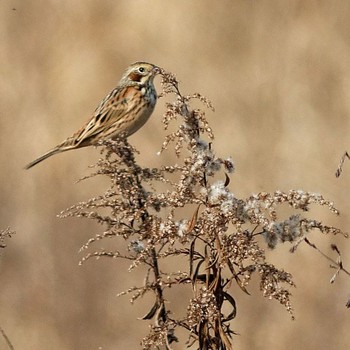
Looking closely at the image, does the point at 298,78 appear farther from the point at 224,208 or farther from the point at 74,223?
the point at 224,208

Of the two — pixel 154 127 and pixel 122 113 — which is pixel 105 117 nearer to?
pixel 122 113

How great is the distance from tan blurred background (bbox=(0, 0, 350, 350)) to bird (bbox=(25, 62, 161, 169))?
270 cm

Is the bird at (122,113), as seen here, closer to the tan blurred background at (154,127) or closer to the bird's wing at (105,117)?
the bird's wing at (105,117)

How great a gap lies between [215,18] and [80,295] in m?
2.08

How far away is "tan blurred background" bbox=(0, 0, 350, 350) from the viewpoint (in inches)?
270

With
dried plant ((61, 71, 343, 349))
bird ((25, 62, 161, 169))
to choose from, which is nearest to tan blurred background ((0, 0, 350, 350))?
bird ((25, 62, 161, 169))

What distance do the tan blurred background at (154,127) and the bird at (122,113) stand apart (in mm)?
2704

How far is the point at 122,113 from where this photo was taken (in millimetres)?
3814

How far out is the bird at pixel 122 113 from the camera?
3.74 meters

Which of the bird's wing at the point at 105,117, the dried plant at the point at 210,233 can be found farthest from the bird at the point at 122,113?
the dried plant at the point at 210,233

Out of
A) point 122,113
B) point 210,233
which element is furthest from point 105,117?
point 210,233

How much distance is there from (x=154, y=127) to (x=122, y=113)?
371 cm

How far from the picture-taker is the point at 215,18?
25.8 ft

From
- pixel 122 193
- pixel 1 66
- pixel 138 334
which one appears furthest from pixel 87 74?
pixel 122 193
